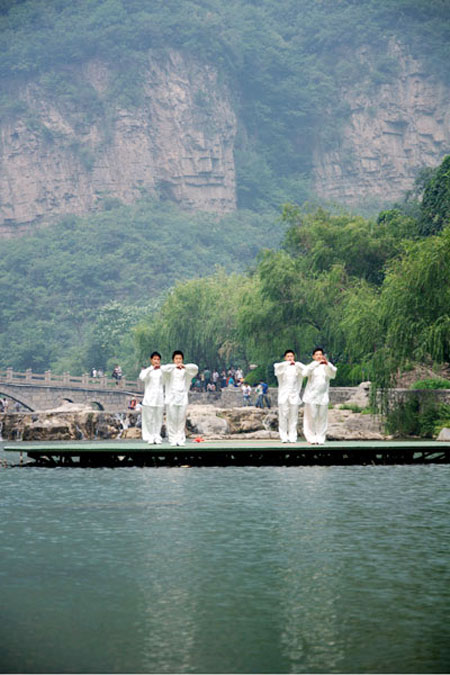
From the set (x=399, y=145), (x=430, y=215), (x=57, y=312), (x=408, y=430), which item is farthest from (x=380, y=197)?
(x=408, y=430)

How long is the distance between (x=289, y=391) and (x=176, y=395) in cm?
216

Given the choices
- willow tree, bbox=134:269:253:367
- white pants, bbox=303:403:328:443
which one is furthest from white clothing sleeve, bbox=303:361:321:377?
willow tree, bbox=134:269:253:367

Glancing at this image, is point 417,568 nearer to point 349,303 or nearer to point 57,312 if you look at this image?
point 349,303

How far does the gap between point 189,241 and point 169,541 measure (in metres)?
140

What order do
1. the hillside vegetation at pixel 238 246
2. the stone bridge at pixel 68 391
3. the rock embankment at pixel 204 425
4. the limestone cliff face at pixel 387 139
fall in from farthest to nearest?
the limestone cliff face at pixel 387 139
the stone bridge at pixel 68 391
the hillside vegetation at pixel 238 246
the rock embankment at pixel 204 425

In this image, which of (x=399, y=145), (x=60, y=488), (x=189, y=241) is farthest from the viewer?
(x=399, y=145)

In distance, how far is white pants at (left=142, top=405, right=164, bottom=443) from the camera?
2414 centimetres

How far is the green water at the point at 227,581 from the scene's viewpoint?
7961 mm

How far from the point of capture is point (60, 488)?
1917 cm

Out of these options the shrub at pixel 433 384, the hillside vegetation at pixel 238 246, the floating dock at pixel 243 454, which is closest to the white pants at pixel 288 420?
the floating dock at pixel 243 454

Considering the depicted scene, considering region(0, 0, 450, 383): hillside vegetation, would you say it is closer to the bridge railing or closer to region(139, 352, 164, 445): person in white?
the bridge railing

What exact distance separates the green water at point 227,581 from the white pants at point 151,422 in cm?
642

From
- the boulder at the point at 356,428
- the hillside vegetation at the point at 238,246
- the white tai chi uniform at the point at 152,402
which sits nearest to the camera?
the white tai chi uniform at the point at 152,402

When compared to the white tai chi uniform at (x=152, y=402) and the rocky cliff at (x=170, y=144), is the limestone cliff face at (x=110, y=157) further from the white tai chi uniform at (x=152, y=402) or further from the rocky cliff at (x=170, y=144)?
the white tai chi uniform at (x=152, y=402)
